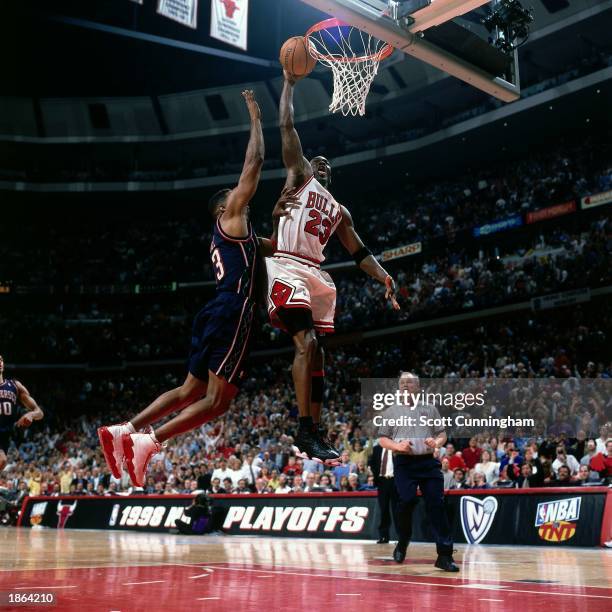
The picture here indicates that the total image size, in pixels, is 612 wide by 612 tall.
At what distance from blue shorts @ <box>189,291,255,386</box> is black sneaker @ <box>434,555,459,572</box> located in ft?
12.7

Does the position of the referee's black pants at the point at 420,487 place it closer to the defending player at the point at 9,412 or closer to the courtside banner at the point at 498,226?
the defending player at the point at 9,412

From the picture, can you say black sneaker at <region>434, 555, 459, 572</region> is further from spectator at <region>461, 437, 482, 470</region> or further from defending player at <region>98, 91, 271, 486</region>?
spectator at <region>461, 437, 482, 470</region>

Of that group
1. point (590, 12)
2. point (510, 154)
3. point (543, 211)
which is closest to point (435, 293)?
point (543, 211)

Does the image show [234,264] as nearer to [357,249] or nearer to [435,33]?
[357,249]

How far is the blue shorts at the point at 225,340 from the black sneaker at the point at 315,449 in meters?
0.51

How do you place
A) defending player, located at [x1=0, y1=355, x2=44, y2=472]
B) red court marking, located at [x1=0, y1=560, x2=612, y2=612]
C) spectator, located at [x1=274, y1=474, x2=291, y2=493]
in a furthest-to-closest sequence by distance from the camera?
spectator, located at [x1=274, y1=474, x2=291, y2=493]
defending player, located at [x1=0, y1=355, x2=44, y2=472]
red court marking, located at [x1=0, y1=560, x2=612, y2=612]

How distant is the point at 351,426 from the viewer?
18438mm

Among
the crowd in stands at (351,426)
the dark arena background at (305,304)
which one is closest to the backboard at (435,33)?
the dark arena background at (305,304)

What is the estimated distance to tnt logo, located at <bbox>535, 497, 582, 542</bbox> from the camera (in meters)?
10.6

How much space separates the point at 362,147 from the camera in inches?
1220

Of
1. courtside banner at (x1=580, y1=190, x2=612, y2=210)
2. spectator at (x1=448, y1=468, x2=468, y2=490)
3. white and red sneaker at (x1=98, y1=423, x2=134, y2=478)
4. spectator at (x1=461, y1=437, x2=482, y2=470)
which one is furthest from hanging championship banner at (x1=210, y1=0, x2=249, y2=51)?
white and red sneaker at (x1=98, y1=423, x2=134, y2=478)

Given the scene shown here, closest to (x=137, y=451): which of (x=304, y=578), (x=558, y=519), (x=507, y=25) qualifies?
(x=304, y=578)

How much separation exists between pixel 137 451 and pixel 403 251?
25290mm

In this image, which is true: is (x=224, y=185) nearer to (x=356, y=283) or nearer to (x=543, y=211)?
(x=356, y=283)
